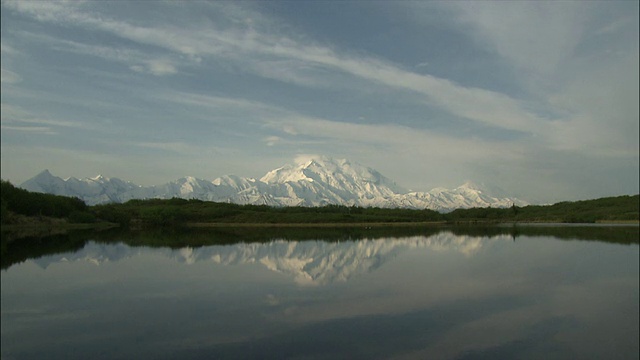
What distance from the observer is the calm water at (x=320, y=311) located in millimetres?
13430

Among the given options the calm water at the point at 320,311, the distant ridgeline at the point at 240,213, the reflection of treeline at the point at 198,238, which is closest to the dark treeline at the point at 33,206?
the distant ridgeline at the point at 240,213

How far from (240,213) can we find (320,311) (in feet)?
493

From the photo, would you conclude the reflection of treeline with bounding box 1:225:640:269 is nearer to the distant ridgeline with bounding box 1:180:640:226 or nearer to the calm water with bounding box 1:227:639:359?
the calm water with bounding box 1:227:639:359

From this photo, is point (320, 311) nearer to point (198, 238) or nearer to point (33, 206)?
point (198, 238)

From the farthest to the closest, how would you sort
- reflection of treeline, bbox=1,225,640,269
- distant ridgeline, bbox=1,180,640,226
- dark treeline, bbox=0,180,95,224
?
distant ridgeline, bbox=1,180,640,226 < dark treeline, bbox=0,180,95,224 < reflection of treeline, bbox=1,225,640,269

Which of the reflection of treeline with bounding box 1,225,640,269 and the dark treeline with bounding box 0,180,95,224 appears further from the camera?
the dark treeline with bounding box 0,180,95,224

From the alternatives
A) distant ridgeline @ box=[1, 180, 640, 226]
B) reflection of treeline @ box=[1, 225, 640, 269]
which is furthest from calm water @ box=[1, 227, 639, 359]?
distant ridgeline @ box=[1, 180, 640, 226]

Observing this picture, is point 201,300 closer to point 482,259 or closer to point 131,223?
point 482,259

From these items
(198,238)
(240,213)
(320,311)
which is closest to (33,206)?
(198,238)

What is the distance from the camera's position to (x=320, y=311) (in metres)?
18.2

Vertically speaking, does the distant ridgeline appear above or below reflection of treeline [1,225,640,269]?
above

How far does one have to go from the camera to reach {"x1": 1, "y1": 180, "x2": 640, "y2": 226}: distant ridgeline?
99.9m

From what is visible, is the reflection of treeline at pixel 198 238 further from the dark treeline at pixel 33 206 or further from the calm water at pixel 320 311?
the dark treeline at pixel 33 206

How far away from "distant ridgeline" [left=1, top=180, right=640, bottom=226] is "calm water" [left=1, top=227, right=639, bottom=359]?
77512 mm
